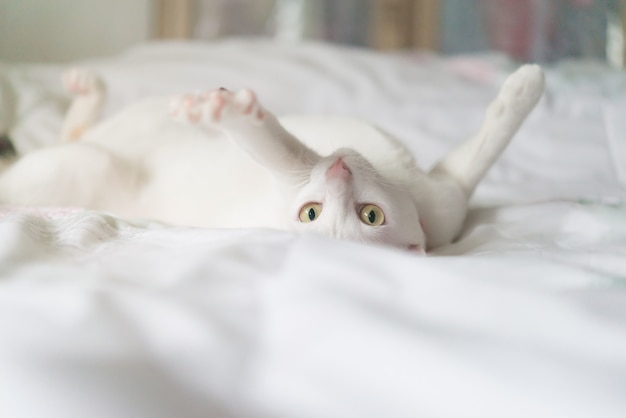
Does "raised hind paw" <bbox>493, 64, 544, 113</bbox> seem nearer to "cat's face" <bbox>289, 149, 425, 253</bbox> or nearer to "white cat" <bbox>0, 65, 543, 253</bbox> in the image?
"white cat" <bbox>0, 65, 543, 253</bbox>

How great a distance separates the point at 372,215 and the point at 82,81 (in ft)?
2.22

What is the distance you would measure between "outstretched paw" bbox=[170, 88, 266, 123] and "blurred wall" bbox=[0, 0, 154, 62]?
1.62 meters

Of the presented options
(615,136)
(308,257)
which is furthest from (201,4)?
(308,257)

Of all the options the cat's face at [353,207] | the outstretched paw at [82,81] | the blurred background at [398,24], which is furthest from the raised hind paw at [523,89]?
the blurred background at [398,24]

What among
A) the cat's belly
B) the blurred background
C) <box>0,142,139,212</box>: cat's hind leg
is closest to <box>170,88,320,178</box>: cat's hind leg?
the cat's belly

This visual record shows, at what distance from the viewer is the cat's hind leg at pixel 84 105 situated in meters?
1.07

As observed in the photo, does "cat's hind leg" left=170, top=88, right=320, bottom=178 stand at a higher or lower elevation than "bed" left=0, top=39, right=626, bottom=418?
higher

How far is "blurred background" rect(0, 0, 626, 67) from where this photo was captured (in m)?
2.41

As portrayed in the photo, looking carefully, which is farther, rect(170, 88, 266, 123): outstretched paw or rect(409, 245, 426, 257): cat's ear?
rect(409, 245, 426, 257): cat's ear

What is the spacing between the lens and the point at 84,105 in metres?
1.09

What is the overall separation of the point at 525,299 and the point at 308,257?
156 mm

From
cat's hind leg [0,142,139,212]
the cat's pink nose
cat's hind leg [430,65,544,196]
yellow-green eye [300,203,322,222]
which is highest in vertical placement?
cat's hind leg [430,65,544,196]

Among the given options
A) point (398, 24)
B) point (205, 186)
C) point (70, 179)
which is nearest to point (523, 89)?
point (205, 186)

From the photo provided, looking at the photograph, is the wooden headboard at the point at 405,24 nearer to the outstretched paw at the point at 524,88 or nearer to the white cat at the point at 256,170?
the white cat at the point at 256,170
